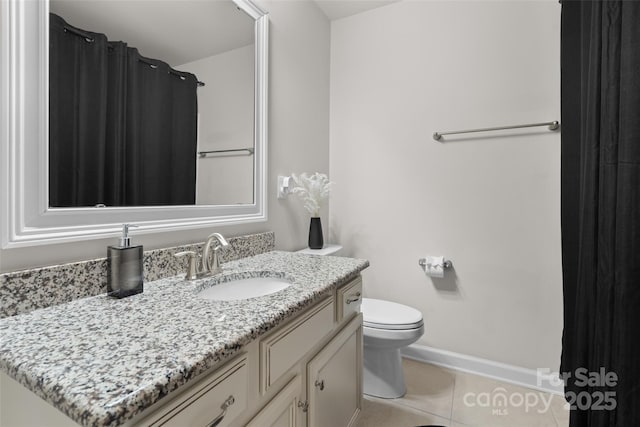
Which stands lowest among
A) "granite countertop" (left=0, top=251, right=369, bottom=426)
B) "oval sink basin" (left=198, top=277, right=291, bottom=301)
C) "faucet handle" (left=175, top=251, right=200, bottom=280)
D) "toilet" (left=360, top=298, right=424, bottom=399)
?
"toilet" (left=360, top=298, right=424, bottom=399)

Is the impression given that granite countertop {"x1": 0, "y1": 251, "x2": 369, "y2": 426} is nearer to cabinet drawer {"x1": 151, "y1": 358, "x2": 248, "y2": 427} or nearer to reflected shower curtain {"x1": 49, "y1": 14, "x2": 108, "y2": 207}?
cabinet drawer {"x1": 151, "y1": 358, "x2": 248, "y2": 427}

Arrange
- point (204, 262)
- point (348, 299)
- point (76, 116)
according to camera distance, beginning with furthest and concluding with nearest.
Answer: point (348, 299)
point (204, 262)
point (76, 116)

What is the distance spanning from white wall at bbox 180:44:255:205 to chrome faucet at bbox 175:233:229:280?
249 millimetres

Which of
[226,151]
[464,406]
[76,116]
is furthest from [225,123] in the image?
[464,406]

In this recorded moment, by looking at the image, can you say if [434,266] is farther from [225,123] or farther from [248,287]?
[225,123]

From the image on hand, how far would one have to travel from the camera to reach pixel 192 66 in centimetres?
123

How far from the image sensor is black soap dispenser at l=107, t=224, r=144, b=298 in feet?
2.80

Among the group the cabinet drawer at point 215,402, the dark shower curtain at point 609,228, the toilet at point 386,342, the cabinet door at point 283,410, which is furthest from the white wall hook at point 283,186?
the dark shower curtain at point 609,228

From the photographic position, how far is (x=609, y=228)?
89 cm

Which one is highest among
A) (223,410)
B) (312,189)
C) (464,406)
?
(312,189)

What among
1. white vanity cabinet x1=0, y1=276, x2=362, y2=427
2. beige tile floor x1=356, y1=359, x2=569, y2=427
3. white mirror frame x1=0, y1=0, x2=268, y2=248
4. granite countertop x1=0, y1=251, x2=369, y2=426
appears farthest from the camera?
beige tile floor x1=356, y1=359, x2=569, y2=427

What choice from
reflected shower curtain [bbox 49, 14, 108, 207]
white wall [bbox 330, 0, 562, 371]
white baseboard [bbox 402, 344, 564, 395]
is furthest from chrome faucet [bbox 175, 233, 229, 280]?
white baseboard [bbox 402, 344, 564, 395]

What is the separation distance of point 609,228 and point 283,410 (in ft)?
3.43

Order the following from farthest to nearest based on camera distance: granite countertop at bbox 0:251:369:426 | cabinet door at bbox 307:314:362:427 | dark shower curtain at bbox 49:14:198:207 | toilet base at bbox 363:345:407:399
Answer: toilet base at bbox 363:345:407:399
cabinet door at bbox 307:314:362:427
dark shower curtain at bbox 49:14:198:207
granite countertop at bbox 0:251:369:426
